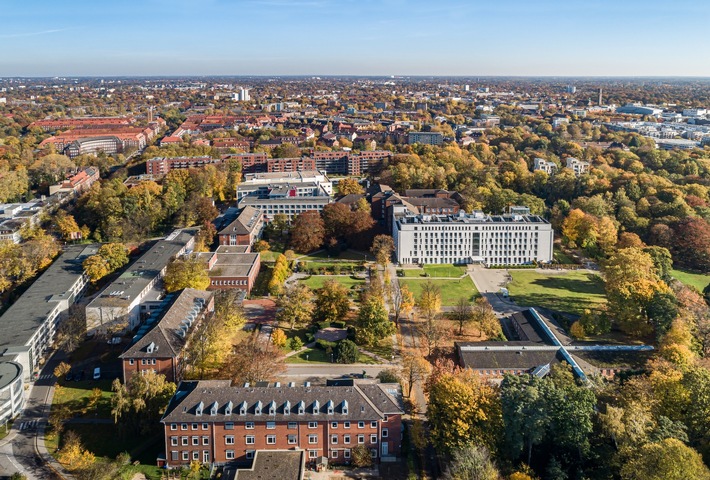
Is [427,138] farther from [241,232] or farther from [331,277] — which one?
[331,277]

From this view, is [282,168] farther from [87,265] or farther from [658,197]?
[658,197]

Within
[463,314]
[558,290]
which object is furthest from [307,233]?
[558,290]

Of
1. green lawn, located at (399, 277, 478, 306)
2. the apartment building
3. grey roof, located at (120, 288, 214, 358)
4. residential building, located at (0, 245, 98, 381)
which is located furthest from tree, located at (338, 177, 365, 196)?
the apartment building

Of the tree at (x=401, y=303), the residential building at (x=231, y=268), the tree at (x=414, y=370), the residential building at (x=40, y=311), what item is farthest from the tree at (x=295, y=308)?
the residential building at (x=40, y=311)

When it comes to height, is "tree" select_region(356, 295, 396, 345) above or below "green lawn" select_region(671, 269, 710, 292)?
above

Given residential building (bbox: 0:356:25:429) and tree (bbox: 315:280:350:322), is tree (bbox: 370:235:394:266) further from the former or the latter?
residential building (bbox: 0:356:25:429)

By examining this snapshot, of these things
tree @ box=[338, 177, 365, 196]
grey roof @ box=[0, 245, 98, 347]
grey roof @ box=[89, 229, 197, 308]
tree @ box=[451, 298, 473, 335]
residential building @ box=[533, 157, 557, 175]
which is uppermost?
residential building @ box=[533, 157, 557, 175]
